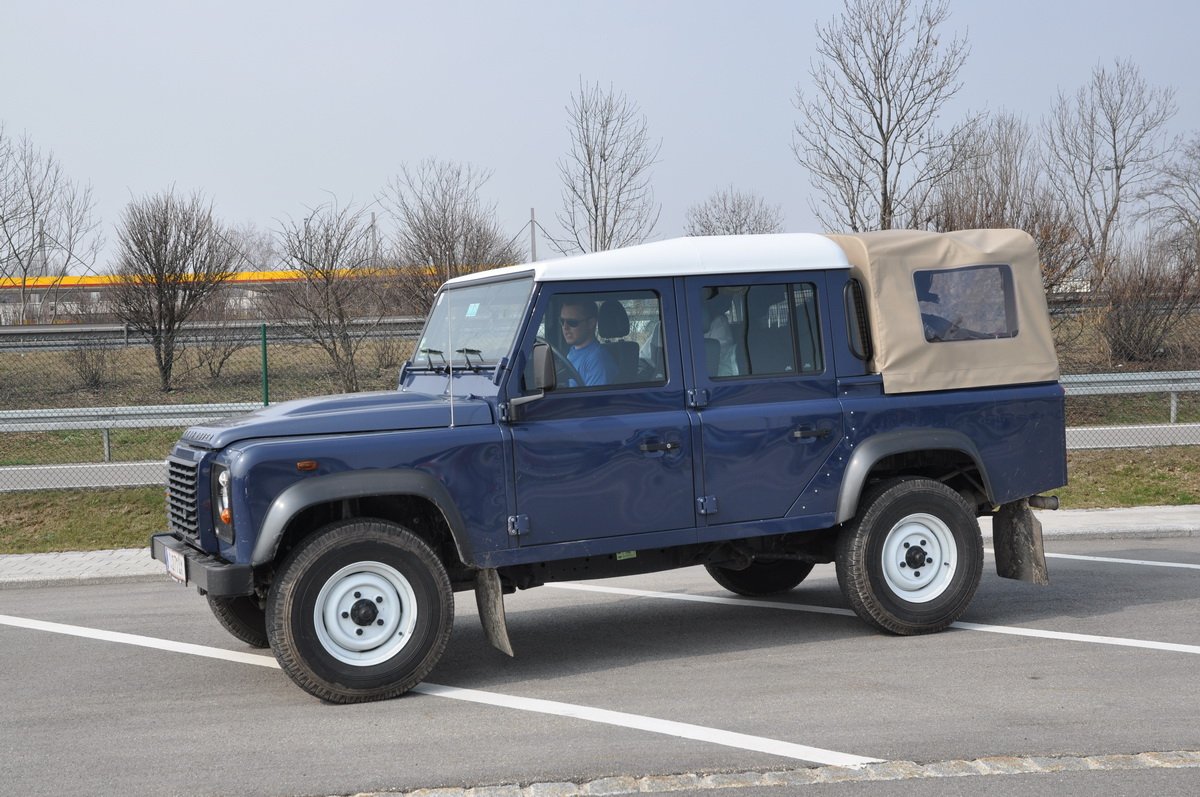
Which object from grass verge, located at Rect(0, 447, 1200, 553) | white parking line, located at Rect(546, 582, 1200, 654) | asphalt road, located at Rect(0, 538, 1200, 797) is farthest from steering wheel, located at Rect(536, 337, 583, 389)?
grass verge, located at Rect(0, 447, 1200, 553)

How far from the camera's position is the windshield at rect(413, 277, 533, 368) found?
266 inches

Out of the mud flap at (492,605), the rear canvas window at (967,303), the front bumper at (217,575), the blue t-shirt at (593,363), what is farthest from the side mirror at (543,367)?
the rear canvas window at (967,303)

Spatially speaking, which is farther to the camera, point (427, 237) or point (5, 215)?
point (5, 215)

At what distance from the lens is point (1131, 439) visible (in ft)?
50.9

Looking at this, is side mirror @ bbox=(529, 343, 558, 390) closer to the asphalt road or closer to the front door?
the front door

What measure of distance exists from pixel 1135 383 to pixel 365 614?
44.2 ft

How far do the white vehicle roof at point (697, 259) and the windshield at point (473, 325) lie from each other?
0.10 metres

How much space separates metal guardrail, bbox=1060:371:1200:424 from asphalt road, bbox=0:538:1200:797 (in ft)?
26.5

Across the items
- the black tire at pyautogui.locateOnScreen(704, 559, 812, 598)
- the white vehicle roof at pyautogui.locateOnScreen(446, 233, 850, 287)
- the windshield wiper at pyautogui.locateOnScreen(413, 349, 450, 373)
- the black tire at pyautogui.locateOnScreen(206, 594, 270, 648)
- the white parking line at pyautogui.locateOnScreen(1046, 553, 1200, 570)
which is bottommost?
the white parking line at pyautogui.locateOnScreen(1046, 553, 1200, 570)

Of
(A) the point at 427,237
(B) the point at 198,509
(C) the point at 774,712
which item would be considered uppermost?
(A) the point at 427,237

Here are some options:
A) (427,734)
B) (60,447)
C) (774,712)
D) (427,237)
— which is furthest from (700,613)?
(427,237)

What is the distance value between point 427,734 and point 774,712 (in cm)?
163

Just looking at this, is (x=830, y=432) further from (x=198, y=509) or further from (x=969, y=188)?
(x=969, y=188)

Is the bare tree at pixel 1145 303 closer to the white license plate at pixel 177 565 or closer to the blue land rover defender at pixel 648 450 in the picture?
the blue land rover defender at pixel 648 450
